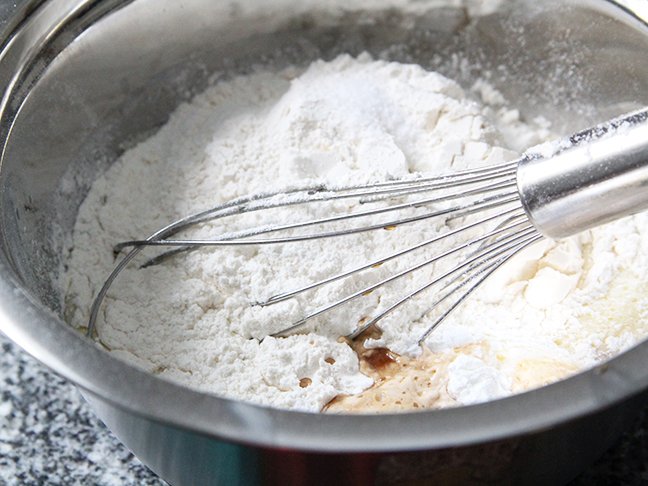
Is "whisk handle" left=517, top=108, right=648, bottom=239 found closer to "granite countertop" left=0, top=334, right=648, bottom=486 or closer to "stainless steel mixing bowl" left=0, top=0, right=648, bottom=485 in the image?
"stainless steel mixing bowl" left=0, top=0, right=648, bottom=485

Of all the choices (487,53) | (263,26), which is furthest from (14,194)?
(487,53)

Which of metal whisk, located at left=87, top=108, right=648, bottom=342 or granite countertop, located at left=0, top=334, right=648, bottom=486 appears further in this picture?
granite countertop, located at left=0, top=334, right=648, bottom=486

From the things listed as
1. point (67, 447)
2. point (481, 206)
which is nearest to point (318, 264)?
point (481, 206)

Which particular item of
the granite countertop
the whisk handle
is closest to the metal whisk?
the whisk handle

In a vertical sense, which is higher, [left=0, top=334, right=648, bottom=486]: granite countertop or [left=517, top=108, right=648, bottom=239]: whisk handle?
[left=517, top=108, right=648, bottom=239]: whisk handle

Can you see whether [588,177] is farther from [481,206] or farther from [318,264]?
[318,264]

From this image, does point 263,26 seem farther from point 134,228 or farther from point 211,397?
point 211,397
